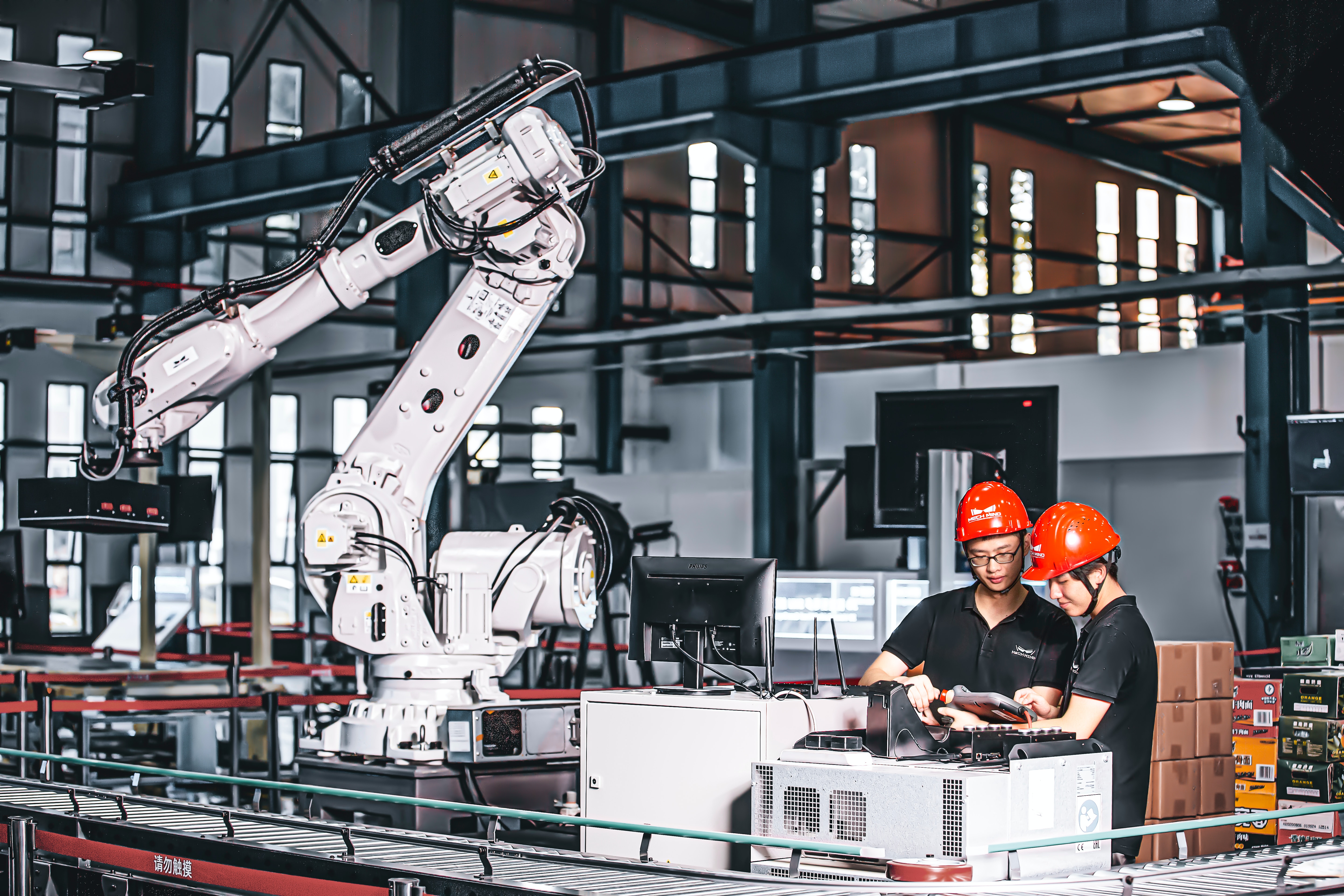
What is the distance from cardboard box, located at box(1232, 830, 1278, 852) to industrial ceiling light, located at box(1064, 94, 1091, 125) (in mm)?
14876

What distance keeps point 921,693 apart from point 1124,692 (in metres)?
0.53

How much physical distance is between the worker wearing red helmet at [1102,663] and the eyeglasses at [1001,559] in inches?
4.9

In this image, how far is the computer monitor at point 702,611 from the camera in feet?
14.4

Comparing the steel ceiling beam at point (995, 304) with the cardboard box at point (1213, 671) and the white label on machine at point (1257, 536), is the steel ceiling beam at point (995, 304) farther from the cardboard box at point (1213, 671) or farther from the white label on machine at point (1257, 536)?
→ the cardboard box at point (1213, 671)

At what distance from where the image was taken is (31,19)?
18453 millimetres

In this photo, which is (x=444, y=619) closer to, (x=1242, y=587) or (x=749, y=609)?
(x=749, y=609)

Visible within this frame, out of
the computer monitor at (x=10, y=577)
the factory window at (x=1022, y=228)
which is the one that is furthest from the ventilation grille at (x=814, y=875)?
the factory window at (x=1022, y=228)

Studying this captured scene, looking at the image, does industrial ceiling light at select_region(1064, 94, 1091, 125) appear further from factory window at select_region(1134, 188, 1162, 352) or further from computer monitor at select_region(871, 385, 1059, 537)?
computer monitor at select_region(871, 385, 1059, 537)

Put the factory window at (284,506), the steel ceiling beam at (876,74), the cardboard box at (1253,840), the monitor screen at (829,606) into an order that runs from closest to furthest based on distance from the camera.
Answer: the cardboard box at (1253,840), the steel ceiling beam at (876,74), the monitor screen at (829,606), the factory window at (284,506)

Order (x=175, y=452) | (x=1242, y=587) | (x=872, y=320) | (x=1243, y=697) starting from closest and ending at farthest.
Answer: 1. (x=1243, y=697)
2. (x=872, y=320)
3. (x=1242, y=587)
4. (x=175, y=452)

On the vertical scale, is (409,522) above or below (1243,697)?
above

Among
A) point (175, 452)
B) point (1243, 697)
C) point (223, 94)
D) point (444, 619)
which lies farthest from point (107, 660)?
point (223, 94)

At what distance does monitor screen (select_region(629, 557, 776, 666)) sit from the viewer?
14.5 ft

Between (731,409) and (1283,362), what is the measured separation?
9613 mm
